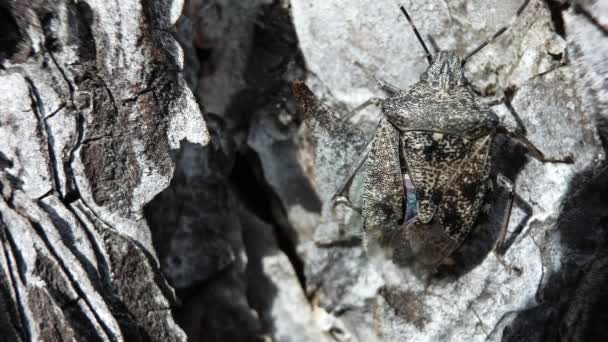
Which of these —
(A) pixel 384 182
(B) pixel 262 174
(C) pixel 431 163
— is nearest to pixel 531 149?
(C) pixel 431 163

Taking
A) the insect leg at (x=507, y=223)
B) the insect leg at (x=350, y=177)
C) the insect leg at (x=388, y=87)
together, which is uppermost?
the insect leg at (x=388, y=87)

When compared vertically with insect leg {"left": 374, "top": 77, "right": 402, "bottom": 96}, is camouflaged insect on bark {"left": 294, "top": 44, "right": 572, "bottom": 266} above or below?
below

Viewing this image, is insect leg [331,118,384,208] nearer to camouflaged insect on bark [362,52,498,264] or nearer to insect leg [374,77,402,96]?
camouflaged insect on bark [362,52,498,264]

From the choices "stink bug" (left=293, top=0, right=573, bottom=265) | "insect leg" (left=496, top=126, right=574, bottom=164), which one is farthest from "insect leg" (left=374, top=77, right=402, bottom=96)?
"insect leg" (left=496, top=126, right=574, bottom=164)

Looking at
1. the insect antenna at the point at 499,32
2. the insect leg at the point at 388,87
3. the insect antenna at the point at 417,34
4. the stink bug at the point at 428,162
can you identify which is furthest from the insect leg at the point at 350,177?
the insect antenna at the point at 499,32

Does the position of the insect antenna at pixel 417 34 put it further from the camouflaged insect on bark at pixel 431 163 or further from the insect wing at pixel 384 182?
the insect wing at pixel 384 182

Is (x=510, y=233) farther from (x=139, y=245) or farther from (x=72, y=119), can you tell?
(x=72, y=119)

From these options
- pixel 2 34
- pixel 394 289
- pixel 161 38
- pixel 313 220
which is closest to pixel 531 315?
pixel 394 289
